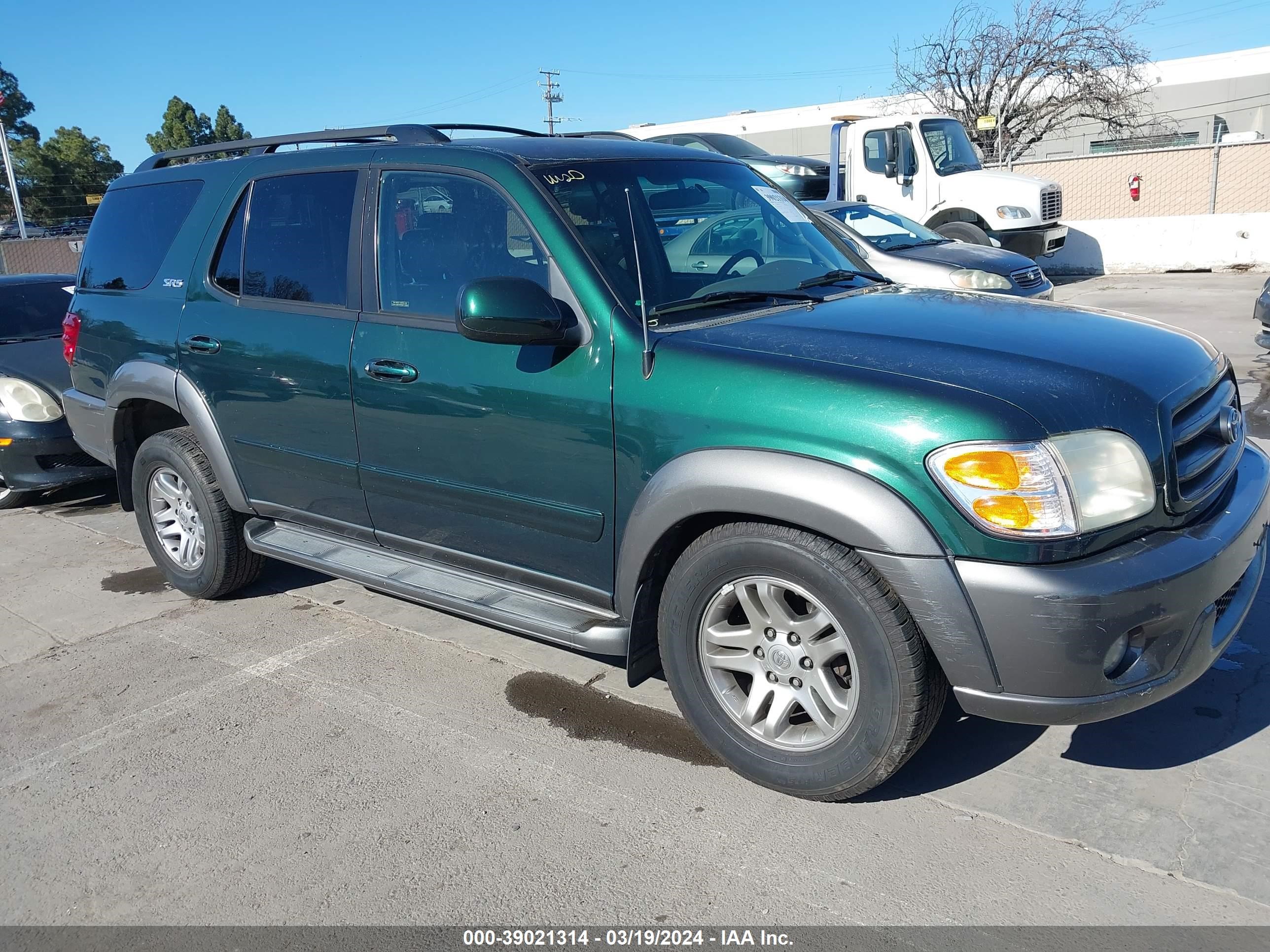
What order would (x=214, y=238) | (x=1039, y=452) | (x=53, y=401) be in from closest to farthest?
(x=1039, y=452) < (x=214, y=238) < (x=53, y=401)

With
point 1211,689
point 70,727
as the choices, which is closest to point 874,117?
point 1211,689

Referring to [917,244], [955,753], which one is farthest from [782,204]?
[917,244]

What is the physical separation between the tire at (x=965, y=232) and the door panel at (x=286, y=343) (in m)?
11.0

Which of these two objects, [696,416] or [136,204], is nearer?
[696,416]

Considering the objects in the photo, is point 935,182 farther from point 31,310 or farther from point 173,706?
point 173,706

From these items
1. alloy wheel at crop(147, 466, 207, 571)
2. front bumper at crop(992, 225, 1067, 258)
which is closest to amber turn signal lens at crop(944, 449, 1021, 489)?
alloy wheel at crop(147, 466, 207, 571)

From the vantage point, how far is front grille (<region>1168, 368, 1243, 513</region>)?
277cm

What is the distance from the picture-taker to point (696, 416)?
296cm

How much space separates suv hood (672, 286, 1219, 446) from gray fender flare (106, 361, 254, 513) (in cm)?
243

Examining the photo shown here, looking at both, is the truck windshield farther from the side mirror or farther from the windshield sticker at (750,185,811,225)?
the side mirror

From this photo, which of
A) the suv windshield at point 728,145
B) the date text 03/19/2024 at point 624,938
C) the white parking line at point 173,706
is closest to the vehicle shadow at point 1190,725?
the date text 03/19/2024 at point 624,938

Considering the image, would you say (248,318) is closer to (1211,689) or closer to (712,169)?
(712,169)

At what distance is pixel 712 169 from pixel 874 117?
1190 centimetres

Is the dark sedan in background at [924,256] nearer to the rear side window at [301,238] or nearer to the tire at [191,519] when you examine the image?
the rear side window at [301,238]
